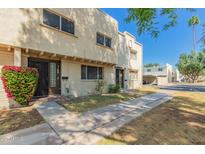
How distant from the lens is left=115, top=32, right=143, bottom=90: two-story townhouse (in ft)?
53.2

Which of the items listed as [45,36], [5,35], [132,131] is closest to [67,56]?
[45,36]

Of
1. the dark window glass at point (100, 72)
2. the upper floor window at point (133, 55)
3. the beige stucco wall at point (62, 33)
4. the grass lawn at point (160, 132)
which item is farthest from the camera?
the upper floor window at point (133, 55)

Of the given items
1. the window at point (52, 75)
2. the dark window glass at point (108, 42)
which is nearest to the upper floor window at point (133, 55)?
the dark window glass at point (108, 42)

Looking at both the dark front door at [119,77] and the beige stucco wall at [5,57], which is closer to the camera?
the beige stucco wall at [5,57]

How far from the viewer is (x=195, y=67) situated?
43344 millimetres

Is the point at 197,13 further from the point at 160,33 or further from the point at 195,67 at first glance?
the point at 195,67

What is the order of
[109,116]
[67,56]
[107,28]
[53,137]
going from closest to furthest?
[53,137] → [109,116] → [67,56] → [107,28]

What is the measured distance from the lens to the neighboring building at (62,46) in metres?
6.79

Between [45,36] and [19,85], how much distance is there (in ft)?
10.8

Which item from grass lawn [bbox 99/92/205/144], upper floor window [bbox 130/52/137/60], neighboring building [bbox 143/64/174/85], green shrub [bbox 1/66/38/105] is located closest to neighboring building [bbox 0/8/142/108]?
green shrub [bbox 1/66/38/105]

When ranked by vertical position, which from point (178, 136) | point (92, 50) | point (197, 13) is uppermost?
point (197, 13)

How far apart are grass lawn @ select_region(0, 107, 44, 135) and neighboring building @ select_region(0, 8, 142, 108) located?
2.65 metres

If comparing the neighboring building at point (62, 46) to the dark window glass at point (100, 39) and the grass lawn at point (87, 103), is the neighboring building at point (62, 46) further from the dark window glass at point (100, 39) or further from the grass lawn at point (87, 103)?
the grass lawn at point (87, 103)

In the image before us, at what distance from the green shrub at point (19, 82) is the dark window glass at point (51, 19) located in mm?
3318
